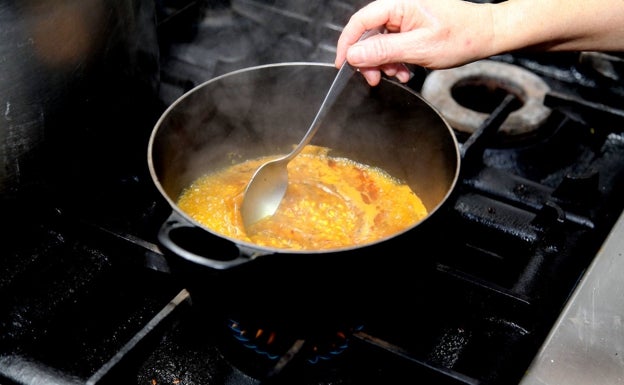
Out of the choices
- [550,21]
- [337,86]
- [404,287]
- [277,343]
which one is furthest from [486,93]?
[277,343]

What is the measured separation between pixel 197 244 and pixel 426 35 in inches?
21.2

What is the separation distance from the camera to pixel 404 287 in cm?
86

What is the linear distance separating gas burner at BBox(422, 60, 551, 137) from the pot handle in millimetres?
761

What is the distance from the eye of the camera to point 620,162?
50.4 inches

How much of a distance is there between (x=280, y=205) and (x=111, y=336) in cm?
40

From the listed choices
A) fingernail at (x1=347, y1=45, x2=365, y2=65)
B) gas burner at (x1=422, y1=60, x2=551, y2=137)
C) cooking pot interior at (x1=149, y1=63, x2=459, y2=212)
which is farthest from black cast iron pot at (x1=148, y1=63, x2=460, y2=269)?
gas burner at (x1=422, y1=60, x2=551, y2=137)

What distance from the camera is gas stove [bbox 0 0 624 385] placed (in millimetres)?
780

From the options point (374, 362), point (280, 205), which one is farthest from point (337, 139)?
point (374, 362)

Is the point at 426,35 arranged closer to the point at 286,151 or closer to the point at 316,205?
the point at 316,205

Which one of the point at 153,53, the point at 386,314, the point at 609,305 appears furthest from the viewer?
the point at 153,53

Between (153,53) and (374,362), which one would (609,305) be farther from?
(153,53)

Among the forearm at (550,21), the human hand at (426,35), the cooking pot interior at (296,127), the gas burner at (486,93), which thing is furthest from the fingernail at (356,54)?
the gas burner at (486,93)

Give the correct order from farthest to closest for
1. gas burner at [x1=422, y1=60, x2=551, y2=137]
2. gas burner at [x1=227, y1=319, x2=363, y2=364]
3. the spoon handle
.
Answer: gas burner at [x1=422, y1=60, x2=551, y2=137] → the spoon handle → gas burner at [x1=227, y1=319, x2=363, y2=364]

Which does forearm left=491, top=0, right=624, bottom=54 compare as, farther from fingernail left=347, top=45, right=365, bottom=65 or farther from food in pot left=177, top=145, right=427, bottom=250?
food in pot left=177, top=145, right=427, bottom=250
